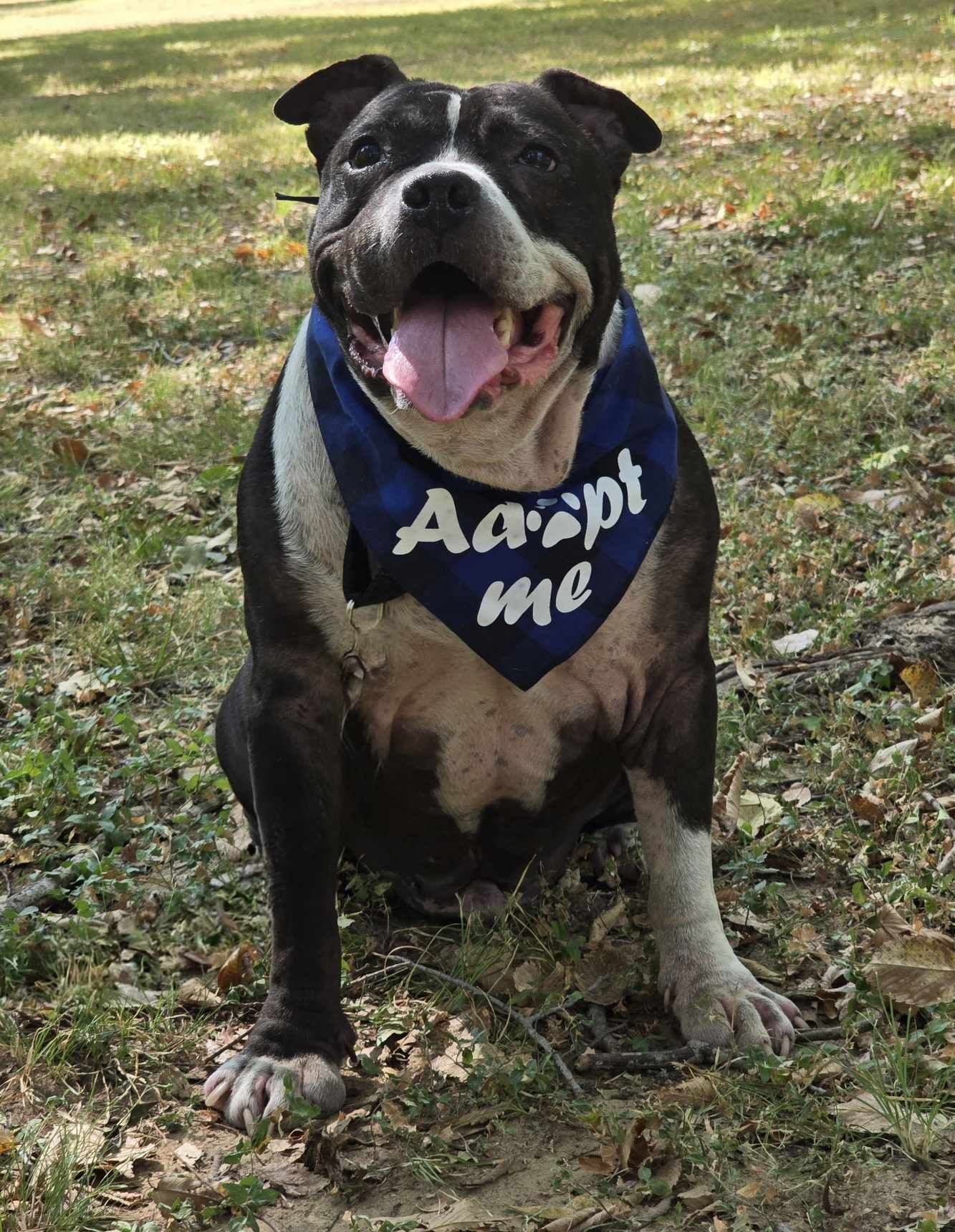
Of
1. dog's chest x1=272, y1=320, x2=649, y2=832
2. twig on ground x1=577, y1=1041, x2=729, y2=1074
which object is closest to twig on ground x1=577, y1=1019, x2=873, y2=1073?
twig on ground x1=577, y1=1041, x2=729, y2=1074

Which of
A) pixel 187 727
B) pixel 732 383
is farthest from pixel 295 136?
pixel 187 727

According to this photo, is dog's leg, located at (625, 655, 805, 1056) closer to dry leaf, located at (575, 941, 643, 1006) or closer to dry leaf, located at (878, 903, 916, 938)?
dry leaf, located at (575, 941, 643, 1006)

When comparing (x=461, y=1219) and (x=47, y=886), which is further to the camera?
(x=47, y=886)

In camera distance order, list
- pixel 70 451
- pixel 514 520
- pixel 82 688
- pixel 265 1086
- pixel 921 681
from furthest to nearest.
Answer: pixel 70 451 → pixel 82 688 → pixel 921 681 → pixel 514 520 → pixel 265 1086

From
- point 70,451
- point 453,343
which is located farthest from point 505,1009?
point 70,451

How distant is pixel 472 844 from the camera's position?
3.28 meters

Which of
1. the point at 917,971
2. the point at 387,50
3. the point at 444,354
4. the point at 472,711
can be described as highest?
the point at 444,354

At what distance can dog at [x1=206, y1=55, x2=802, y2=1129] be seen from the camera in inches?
105

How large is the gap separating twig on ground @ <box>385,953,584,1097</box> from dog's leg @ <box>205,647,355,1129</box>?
284mm

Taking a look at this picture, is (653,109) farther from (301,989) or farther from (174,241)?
(301,989)

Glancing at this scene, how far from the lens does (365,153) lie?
112 inches

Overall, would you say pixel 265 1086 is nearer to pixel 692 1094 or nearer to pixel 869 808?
pixel 692 1094

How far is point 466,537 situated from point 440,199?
2.16 feet

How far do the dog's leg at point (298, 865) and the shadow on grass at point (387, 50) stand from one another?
11.4 m
